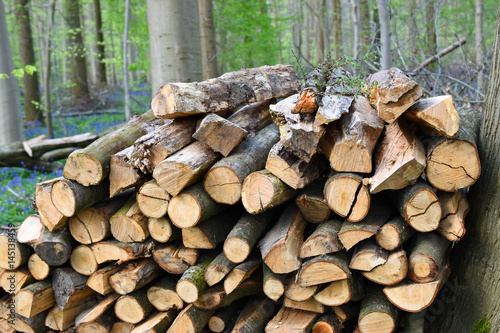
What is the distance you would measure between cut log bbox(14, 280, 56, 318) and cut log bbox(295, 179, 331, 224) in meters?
2.09

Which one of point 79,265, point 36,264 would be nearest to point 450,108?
point 79,265

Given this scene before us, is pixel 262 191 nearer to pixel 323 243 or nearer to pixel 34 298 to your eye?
pixel 323 243

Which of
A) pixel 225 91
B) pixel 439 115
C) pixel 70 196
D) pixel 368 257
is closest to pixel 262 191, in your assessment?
pixel 368 257

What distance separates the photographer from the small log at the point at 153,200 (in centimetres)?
268

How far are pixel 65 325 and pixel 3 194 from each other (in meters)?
3.62

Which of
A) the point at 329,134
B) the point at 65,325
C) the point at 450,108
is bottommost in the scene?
the point at 65,325

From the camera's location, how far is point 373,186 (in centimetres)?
224

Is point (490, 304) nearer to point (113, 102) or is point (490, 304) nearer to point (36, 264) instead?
point (36, 264)

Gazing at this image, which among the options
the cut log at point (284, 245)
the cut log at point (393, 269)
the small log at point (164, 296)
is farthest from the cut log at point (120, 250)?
the cut log at point (393, 269)

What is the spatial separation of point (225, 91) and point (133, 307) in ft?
5.77

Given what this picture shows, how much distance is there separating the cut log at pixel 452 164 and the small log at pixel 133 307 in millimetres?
2133

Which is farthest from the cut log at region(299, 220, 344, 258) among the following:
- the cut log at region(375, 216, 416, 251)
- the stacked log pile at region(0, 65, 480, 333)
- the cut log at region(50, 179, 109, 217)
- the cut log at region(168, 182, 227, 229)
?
the cut log at region(50, 179, 109, 217)

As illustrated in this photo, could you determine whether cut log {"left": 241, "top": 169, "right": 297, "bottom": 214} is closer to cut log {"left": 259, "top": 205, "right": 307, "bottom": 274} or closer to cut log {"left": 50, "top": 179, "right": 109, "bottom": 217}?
cut log {"left": 259, "top": 205, "right": 307, "bottom": 274}

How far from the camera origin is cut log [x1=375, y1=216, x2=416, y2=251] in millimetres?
2305
